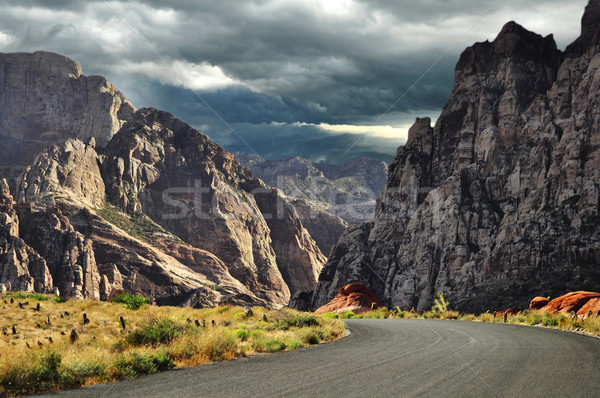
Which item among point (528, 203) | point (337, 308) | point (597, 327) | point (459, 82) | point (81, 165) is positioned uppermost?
point (459, 82)

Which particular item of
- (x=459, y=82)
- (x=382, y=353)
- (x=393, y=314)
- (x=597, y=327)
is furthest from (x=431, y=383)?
(x=459, y=82)

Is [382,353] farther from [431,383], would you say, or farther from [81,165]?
[81,165]

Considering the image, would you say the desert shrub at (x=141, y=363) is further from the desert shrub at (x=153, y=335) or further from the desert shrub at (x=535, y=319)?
the desert shrub at (x=535, y=319)

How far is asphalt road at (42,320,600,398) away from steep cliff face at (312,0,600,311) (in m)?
77.5

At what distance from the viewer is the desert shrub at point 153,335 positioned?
15086mm

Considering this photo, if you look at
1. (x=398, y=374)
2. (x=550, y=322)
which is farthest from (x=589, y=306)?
(x=398, y=374)

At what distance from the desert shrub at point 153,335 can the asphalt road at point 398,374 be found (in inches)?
108

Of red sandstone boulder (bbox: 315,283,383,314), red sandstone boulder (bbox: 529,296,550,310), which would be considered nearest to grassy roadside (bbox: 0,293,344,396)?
red sandstone boulder (bbox: 529,296,550,310)

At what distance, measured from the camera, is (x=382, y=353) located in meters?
14.4

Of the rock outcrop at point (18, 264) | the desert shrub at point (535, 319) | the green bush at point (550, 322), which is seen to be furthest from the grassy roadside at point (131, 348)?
the rock outcrop at point (18, 264)

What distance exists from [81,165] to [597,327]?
20555cm

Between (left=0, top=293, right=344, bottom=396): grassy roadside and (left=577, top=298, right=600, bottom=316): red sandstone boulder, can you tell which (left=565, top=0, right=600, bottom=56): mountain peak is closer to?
(left=577, top=298, right=600, bottom=316): red sandstone boulder

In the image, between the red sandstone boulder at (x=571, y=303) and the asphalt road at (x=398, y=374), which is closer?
the asphalt road at (x=398, y=374)

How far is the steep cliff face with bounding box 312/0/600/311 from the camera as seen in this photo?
93575mm
